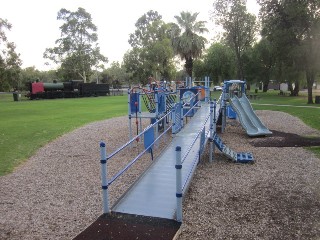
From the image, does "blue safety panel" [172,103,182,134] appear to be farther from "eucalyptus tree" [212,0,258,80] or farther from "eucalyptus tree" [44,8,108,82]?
"eucalyptus tree" [44,8,108,82]

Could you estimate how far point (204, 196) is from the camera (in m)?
6.53

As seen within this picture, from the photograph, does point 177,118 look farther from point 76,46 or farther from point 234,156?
point 76,46

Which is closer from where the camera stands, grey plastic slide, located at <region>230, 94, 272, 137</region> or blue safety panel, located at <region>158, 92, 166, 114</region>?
blue safety panel, located at <region>158, 92, 166, 114</region>

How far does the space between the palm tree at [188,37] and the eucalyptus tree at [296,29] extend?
9.33 metres

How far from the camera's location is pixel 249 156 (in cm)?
942

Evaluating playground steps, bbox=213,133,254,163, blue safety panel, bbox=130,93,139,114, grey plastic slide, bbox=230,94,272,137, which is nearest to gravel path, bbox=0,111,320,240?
playground steps, bbox=213,133,254,163

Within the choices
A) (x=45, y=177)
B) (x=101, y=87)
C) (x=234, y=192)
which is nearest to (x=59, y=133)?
(x=45, y=177)

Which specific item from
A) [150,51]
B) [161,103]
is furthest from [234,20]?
[161,103]

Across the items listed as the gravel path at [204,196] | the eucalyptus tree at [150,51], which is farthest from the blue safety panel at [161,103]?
the eucalyptus tree at [150,51]

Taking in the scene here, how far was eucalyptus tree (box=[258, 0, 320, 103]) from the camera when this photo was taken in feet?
86.7

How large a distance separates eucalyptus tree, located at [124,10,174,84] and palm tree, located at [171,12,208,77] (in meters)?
18.3

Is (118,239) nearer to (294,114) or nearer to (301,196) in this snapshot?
(301,196)

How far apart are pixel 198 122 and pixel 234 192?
5.28 metres

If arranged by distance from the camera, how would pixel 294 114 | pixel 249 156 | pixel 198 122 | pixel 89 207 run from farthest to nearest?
1. pixel 294 114
2. pixel 198 122
3. pixel 249 156
4. pixel 89 207
